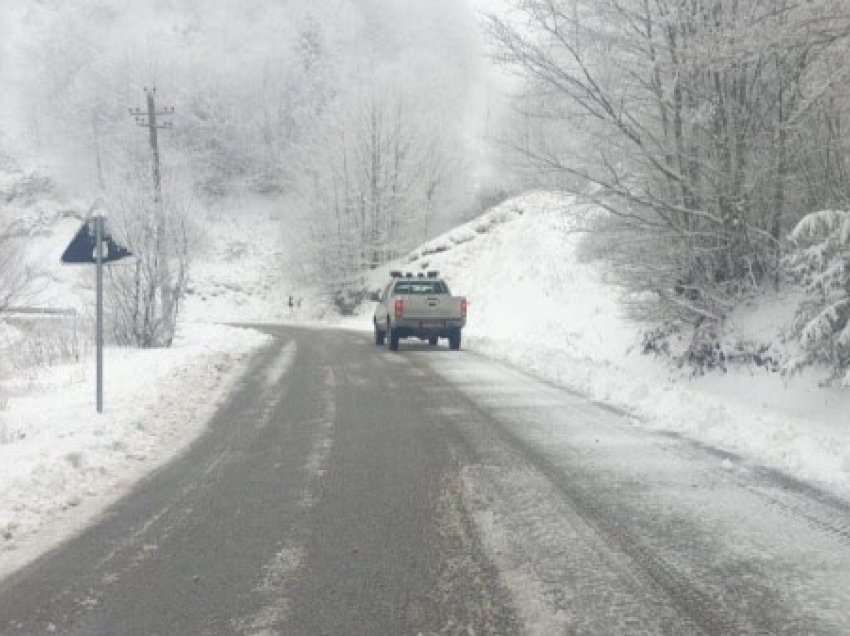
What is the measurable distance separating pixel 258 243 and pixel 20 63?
38.7m

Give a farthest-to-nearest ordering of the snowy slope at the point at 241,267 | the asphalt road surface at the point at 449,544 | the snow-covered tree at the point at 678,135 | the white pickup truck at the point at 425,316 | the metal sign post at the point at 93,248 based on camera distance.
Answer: the snowy slope at the point at 241,267, the white pickup truck at the point at 425,316, the snow-covered tree at the point at 678,135, the metal sign post at the point at 93,248, the asphalt road surface at the point at 449,544

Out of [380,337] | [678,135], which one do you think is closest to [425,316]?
[380,337]

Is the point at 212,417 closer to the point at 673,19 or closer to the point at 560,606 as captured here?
the point at 560,606

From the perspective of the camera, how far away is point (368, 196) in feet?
144

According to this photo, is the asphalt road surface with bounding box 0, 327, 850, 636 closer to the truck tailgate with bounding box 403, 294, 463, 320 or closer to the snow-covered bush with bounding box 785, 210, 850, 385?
the snow-covered bush with bounding box 785, 210, 850, 385

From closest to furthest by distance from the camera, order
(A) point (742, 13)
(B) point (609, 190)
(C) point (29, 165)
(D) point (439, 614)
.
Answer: (D) point (439, 614) < (A) point (742, 13) < (B) point (609, 190) < (C) point (29, 165)

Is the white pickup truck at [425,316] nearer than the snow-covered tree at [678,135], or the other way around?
the snow-covered tree at [678,135]

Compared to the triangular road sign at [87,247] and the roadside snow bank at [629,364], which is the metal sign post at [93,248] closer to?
the triangular road sign at [87,247]

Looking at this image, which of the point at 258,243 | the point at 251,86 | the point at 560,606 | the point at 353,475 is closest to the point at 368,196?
the point at 258,243

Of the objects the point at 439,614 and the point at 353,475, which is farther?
the point at 353,475

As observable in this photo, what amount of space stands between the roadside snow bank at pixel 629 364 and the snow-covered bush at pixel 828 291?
27.3 inches

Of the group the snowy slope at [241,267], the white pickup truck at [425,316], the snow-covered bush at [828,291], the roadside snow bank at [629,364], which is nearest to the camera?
the roadside snow bank at [629,364]

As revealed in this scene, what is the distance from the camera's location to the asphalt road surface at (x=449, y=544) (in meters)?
3.81

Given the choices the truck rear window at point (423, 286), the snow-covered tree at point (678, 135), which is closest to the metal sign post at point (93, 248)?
the snow-covered tree at point (678, 135)
